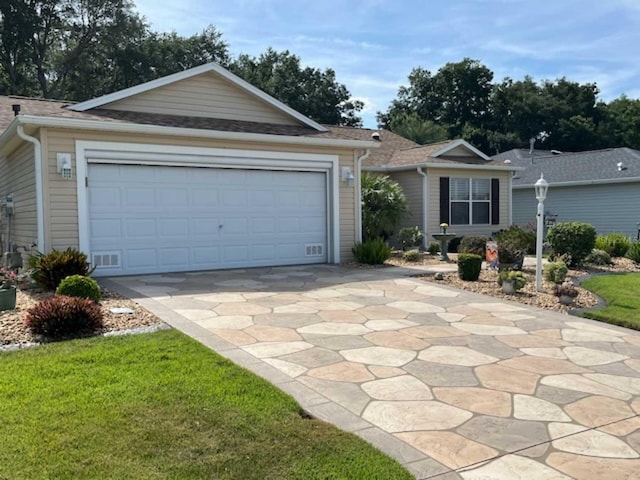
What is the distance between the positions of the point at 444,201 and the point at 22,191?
11719mm

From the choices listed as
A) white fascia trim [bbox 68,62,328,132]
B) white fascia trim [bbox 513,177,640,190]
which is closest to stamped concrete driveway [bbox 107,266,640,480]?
white fascia trim [bbox 68,62,328,132]

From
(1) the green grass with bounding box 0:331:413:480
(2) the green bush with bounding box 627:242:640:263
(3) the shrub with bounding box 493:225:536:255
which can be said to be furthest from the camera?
(2) the green bush with bounding box 627:242:640:263

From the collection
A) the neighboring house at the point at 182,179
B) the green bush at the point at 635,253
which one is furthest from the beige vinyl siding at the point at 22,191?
the green bush at the point at 635,253

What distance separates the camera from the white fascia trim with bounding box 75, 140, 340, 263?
33.1 feet

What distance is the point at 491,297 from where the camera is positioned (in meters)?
8.84

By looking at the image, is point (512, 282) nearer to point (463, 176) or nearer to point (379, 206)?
point (379, 206)

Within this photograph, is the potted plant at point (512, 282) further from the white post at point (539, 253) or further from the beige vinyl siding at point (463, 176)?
the beige vinyl siding at point (463, 176)

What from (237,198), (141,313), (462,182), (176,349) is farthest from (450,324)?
(462,182)

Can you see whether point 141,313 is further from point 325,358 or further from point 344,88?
point 344,88

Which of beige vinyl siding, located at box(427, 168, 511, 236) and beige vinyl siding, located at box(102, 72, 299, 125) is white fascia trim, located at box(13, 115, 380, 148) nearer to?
beige vinyl siding, located at box(102, 72, 299, 125)

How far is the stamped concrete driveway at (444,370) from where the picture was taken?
339 centimetres

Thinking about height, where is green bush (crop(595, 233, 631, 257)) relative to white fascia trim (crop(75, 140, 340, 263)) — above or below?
below

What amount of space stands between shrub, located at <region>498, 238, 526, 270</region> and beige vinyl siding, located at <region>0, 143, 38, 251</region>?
9175 millimetres

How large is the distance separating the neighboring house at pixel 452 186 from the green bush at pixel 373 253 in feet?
15.8
